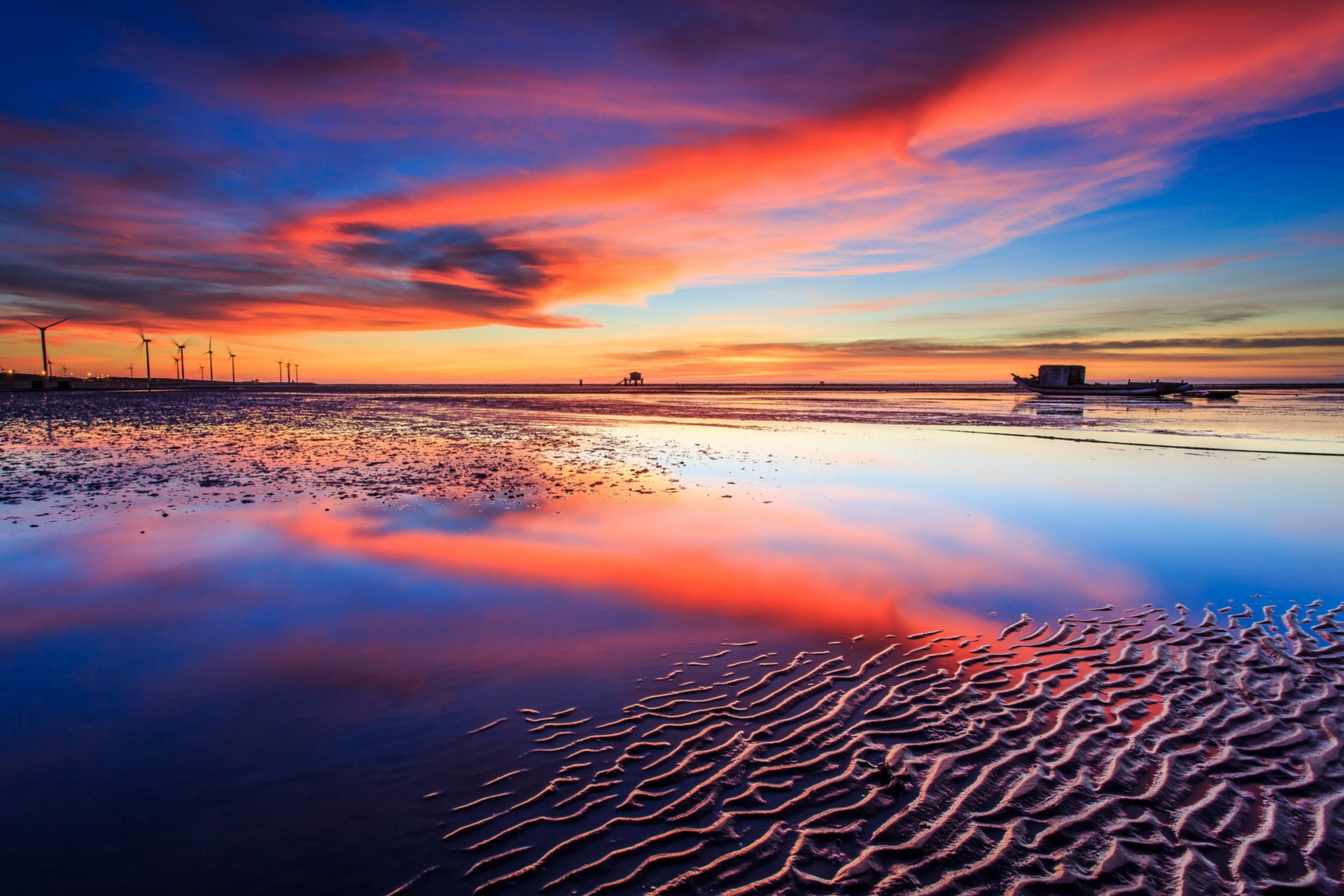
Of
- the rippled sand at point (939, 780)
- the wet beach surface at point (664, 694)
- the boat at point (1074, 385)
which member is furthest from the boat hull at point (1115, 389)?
the rippled sand at point (939, 780)

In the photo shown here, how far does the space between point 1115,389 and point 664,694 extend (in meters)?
107

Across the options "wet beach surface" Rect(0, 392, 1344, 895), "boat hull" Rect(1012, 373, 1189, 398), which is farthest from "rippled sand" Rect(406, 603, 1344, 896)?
"boat hull" Rect(1012, 373, 1189, 398)

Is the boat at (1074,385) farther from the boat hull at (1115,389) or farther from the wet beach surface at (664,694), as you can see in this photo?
the wet beach surface at (664,694)

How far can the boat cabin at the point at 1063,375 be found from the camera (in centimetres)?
9862

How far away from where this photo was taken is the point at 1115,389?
90625 millimetres

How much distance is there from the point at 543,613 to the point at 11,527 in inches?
473

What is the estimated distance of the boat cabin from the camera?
98625 mm

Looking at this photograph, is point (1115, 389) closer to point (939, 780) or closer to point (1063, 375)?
point (1063, 375)

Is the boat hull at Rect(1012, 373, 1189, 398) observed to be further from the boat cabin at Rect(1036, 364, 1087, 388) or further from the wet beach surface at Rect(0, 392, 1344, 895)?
the wet beach surface at Rect(0, 392, 1344, 895)

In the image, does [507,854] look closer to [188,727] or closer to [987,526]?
[188,727]

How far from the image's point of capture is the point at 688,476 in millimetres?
19578

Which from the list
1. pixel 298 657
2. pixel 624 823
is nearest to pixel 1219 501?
pixel 624 823

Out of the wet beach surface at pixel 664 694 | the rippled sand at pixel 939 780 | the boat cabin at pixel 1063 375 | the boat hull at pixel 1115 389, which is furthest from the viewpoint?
the boat cabin at pixel 1063 375

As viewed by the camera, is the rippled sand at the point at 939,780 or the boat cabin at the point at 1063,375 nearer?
the rippled sand at the point at 939,780
